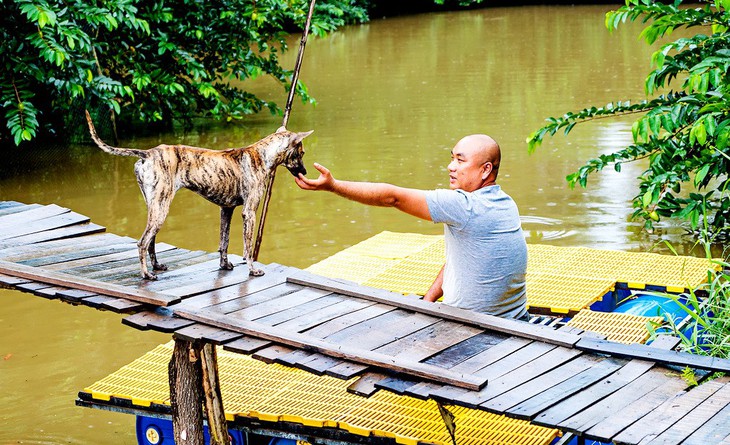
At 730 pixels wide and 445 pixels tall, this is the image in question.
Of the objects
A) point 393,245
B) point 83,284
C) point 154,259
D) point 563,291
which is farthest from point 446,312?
point 393,245

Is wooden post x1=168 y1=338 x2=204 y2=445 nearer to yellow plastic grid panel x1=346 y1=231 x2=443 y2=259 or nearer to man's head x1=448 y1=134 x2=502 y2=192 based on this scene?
man's head x1=448 y1=134 x2=502 y2=192

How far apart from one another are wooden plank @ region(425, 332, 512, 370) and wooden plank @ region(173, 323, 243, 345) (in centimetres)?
75

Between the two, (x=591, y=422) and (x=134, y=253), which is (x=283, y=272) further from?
(x=591, y=422)

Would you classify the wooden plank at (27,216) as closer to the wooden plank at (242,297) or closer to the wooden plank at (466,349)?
the wooden plank at (242,297)

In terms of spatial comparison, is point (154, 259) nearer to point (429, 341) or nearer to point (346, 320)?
point (346, 320)

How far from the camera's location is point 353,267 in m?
6.75

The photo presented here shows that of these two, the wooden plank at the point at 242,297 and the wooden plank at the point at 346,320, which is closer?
the wooden plank at the point at 346,320

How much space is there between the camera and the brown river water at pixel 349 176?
650cm

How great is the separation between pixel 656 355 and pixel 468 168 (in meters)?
1.09

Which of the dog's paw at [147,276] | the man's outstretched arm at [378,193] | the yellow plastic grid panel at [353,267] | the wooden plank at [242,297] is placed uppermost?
the man's outstretched arm at [378,193]

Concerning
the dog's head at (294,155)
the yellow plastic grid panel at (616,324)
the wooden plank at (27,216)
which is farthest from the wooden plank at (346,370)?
the wooden plank at (27,216)

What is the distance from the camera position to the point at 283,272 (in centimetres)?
466

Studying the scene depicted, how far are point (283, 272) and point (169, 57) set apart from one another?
7340 millimetres

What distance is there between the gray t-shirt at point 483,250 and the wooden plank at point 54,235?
2023 mm
